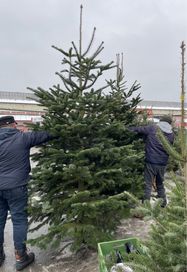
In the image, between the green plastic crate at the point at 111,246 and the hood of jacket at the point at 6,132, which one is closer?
the green plastic crate at the point at 111,246

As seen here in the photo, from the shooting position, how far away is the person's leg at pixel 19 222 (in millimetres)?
4520

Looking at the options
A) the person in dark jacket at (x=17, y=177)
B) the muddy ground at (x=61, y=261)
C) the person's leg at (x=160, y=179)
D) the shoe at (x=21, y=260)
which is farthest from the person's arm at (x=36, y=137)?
the person's leg at (x=160, y=179)

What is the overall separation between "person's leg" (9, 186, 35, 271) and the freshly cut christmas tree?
0.53 feet

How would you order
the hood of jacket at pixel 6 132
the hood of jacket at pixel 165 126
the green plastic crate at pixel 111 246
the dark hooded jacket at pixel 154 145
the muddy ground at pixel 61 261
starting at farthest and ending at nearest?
the hood of jacket at pixel 165 126 < the dark hooded jacket at pixel 154 145 < the hood of jacket at pixel 6 132 < the muddy ground at pixel 61 261 < the green plastic crate at pixel 111 246

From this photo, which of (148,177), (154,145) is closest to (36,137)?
(154,145)

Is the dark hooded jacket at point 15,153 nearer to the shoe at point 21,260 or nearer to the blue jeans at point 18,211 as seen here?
the blue jeans at point 18,211

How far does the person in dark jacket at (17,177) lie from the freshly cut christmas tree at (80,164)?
0.49ft

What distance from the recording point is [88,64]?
4547 mm

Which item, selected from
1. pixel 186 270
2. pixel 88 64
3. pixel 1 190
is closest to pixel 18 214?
pixel 1 190

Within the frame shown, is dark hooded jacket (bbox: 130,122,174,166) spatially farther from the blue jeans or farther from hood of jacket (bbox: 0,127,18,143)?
the blue jeans

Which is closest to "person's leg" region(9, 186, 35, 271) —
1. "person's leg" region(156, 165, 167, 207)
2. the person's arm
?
the person's arm

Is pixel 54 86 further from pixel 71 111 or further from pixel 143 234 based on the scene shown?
pixel 143 234

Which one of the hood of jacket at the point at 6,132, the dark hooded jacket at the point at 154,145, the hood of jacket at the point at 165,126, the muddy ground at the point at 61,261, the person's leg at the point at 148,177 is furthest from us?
the person's leg at the point at 148,177

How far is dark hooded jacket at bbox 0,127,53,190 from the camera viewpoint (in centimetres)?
448
